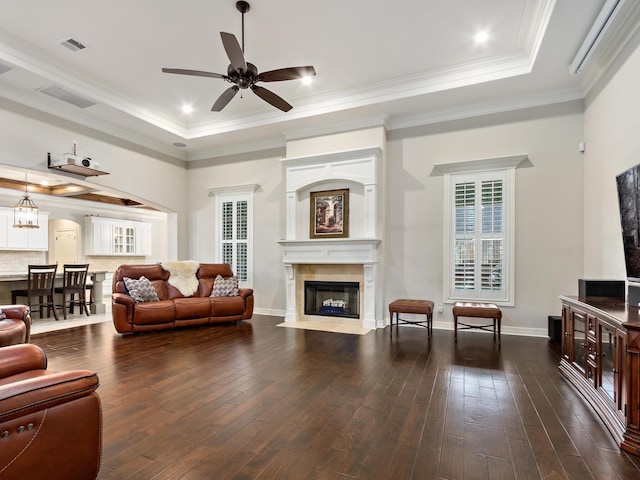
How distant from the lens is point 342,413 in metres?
2.61

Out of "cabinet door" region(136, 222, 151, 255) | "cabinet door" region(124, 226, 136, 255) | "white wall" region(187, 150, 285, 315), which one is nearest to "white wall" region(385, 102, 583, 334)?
"white wall" region(187, 150, 285, 315)

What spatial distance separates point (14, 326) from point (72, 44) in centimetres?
335

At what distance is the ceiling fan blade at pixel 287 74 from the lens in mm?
3566

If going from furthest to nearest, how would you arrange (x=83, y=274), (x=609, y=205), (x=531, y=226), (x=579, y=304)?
1. (x=83, y=274)
2. (x=531, y=226)
3. (x=609, y=205)
4. (x=579, y=304)

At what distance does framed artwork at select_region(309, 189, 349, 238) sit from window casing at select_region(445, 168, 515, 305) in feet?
5.49

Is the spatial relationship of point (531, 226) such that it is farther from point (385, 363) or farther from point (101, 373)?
point (101, 373)

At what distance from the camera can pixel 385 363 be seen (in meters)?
3.81

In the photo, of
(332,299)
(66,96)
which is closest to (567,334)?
(332,299)

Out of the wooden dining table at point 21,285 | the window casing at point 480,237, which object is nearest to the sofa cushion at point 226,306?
the wooden dining table at point 21,285

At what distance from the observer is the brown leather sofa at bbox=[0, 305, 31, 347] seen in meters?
3.38

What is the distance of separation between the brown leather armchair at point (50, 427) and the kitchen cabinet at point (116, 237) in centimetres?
983

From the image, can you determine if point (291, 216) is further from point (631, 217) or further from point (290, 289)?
point (631, 217)

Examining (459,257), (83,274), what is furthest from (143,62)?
(459,257)

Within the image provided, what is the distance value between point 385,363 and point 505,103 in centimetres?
424
